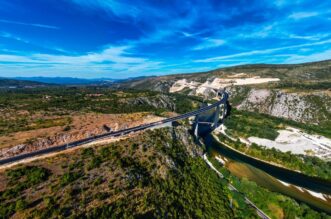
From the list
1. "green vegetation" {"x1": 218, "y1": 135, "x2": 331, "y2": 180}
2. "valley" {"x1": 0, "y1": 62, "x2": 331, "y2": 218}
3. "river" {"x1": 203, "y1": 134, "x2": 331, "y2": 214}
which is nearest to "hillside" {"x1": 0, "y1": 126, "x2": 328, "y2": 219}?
"valley" {"x1": 0, "y1": 62, "x2": 331, "y2": 218}

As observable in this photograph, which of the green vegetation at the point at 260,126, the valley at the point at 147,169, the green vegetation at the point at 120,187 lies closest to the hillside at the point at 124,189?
the green vegetation at the point at 120,187

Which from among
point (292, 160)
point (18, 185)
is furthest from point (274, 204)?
point (18, 185)

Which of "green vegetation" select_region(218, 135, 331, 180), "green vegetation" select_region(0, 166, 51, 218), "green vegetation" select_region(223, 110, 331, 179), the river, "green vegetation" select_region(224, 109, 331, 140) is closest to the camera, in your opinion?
"green vegetation" select_region(0, 166, 51, 218)

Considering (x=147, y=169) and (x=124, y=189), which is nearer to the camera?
(x=124, y=189)

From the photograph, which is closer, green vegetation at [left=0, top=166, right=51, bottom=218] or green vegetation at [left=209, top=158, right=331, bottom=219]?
green vegetation at [left=0, top=166, right=51, bottom=218]

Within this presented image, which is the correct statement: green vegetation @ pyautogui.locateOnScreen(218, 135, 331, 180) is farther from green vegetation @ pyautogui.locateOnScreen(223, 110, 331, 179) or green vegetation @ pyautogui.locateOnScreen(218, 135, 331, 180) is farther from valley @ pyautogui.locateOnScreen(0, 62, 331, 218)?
valley @ pyautogui.locateOnScreen(0, 62, 331, 218)

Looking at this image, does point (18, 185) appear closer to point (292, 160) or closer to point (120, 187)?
point (120, 187)

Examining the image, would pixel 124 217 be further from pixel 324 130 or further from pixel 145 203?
pixel 324 130

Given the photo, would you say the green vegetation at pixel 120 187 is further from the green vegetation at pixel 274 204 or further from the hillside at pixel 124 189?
the green vegetation at pixel 274 204
